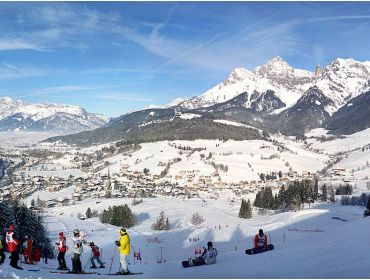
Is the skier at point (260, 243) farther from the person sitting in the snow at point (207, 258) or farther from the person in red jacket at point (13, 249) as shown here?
the person in red jacket at point (13, 249)

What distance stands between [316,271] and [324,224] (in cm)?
5974

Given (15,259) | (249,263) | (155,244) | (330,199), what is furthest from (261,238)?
(330,199)

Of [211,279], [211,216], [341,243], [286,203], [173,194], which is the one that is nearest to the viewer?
[211,279]

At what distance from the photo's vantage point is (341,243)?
24906 mm

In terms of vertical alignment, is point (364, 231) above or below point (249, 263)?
above

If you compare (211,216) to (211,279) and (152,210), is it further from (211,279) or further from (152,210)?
(211,279)

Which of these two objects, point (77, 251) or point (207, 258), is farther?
point (207, 258)

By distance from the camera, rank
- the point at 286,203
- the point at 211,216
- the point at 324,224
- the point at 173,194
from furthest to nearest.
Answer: the point at 173,194
the point at 286,203
the point at 211,216
the point at 324,224

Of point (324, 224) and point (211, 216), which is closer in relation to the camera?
point (324, 224)

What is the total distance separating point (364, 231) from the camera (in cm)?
2505

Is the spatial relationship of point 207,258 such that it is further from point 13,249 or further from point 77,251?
point 13,249

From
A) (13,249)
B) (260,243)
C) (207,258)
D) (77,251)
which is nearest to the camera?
(13,249)

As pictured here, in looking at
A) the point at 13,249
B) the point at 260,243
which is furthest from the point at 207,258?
the point at 13,249

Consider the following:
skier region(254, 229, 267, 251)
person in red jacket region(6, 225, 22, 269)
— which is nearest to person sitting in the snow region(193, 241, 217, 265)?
skier region(254, 229, 267, 251)
